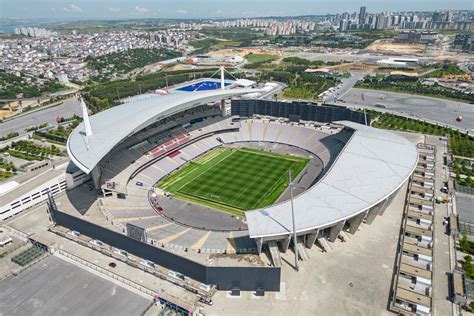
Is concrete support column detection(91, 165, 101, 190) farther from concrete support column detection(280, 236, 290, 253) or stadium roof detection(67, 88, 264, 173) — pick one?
concrete support column detection(280, 236, 290, 253)

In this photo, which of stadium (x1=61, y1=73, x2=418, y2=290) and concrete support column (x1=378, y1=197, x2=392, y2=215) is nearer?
stadium (x1=61, y1=73, x2=418, y2=290)

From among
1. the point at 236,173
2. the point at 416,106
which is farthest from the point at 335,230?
the point at 416,106

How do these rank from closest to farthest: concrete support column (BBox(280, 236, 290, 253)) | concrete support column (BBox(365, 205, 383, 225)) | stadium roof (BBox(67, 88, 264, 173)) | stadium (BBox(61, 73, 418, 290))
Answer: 1. concrete support column (BBox(280, 236, 290, 253))
2. stadium (BBox(61, 73, 418, 290))
3. concrete support column (BBox(365, 205, 383, 225))
4. stadium roof (BBox(67, 88, 264, 173))

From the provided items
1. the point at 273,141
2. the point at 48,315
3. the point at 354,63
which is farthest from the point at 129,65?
the point at 48,315

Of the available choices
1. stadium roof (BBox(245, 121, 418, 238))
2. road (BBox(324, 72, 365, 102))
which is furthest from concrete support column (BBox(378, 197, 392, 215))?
road (BBox(324, 72, 365, 102))

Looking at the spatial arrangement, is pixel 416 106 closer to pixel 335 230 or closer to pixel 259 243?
pixel 335 230

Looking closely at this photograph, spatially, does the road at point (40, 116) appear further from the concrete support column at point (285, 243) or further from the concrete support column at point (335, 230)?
the concrete support column at point (335, 230)

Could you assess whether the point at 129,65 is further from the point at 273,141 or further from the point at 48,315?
the point at 48,315
